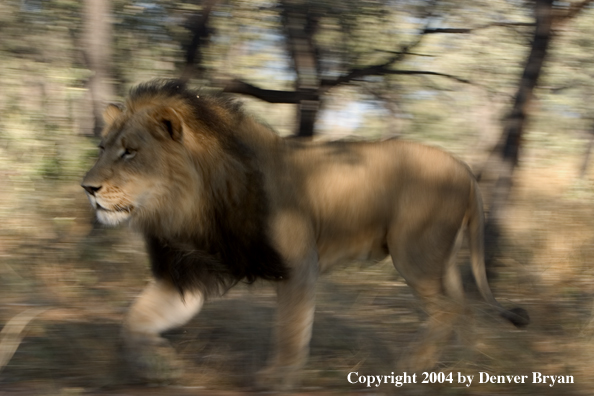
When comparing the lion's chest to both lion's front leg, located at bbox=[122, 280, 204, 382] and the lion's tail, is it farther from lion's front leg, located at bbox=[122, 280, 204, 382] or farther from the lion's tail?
lion's front leg, located at bbox=[122, 280, 204, 382]

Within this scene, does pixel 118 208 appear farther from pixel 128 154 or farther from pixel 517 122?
pixel 517 122

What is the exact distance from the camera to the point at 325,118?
5.64 m

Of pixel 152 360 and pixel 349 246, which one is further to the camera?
pixel 349 246

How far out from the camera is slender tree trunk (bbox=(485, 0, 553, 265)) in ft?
15.5

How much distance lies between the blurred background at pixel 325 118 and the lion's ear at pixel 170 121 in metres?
1.19

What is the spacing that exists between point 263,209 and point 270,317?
1018mm

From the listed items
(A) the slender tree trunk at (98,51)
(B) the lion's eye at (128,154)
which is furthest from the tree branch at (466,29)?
(B) the lion's eye at (128,154)

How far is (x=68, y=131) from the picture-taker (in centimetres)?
560

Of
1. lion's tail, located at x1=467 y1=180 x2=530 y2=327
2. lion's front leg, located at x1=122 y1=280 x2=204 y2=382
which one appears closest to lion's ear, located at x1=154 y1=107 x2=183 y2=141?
lion's front leg, located at x1=122 y1=280 x2=204 y2=382

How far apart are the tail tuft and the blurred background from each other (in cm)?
15

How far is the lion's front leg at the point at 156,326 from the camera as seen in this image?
10.9ft

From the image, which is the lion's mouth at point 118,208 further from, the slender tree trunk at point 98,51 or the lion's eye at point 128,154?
the slender tree trunk at point 98,51

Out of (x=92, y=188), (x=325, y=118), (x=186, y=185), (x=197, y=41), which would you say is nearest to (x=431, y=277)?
(x=186, y=185)

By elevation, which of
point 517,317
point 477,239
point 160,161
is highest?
point 160,161
